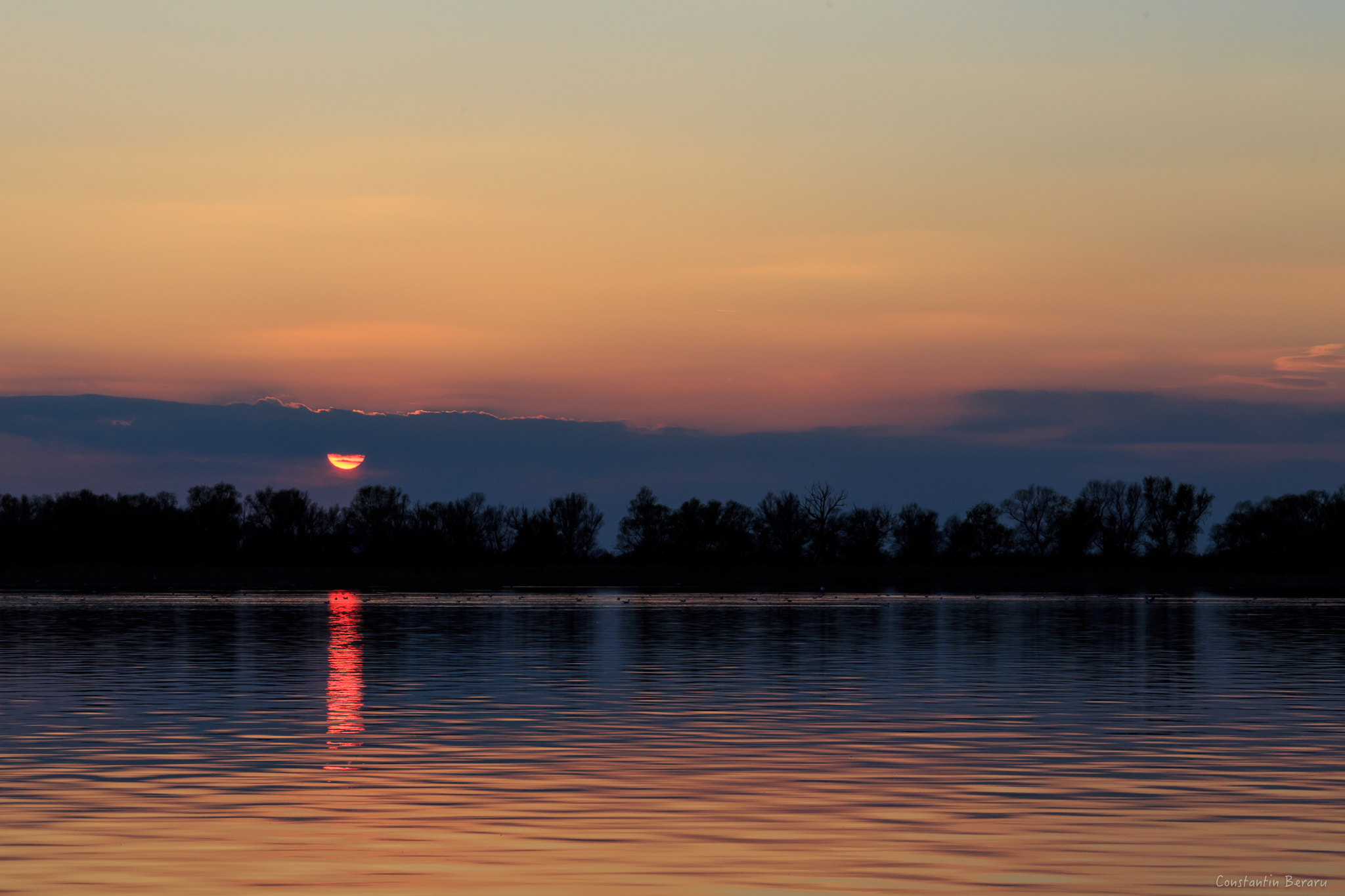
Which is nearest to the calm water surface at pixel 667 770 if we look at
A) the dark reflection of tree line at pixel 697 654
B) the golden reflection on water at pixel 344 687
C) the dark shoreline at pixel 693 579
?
the golden reflection on water at pixel 344 687

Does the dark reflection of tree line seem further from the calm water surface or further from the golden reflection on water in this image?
the golden reflection on water

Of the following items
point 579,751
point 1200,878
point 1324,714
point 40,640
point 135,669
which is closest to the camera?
point 1200,878

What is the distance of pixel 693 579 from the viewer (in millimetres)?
153125

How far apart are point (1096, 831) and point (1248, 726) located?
10923 millimetres

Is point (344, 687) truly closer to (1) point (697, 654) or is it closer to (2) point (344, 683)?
(2) point (344, 683)

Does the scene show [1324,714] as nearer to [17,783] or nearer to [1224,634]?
[17,783]

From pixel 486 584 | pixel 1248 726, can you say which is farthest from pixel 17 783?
pixel 486 584

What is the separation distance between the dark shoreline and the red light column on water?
65.2 meters

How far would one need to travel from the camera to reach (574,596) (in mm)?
107438

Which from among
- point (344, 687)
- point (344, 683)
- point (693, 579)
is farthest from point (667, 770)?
point (693, 579)

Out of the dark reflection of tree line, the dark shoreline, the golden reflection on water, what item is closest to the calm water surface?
the golden reflection on water

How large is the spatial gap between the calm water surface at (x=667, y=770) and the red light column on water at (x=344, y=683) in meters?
0.16

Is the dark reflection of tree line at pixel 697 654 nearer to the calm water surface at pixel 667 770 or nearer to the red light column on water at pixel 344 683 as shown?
the calm water surface at pixel 667 770

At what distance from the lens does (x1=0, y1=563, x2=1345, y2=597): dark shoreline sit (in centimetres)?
12762
